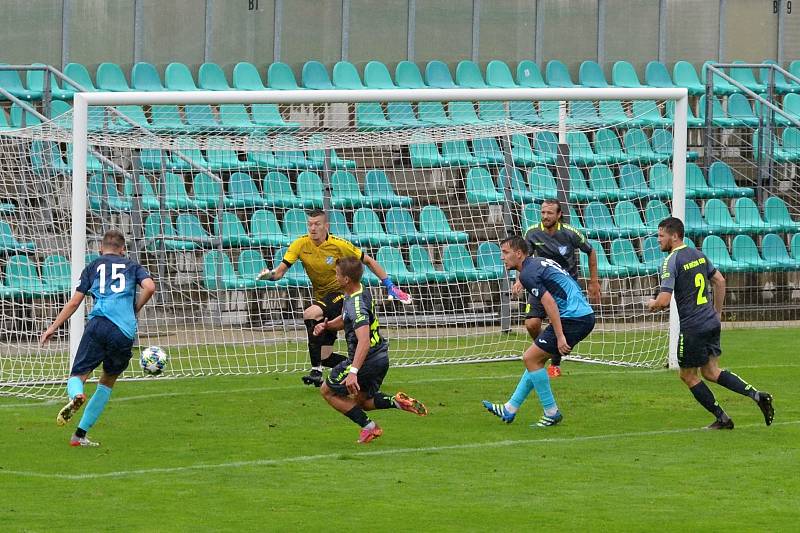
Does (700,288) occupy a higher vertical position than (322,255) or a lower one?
lower

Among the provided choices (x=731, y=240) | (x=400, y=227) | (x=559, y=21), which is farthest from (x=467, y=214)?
(x=559, y=21)

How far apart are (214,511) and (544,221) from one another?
6824 millimetres

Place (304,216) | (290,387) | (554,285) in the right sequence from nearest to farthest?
1. (554,285)
2. (290,387)
3. (304,216)

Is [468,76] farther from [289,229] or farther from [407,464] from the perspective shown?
[407,464]

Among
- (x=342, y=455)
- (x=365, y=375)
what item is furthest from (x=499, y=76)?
(x=342, y=455)

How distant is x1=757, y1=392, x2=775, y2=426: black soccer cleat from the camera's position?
1134 centimetres

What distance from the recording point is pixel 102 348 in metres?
10.7

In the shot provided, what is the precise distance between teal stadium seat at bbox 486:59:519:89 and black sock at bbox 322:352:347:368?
947 cm

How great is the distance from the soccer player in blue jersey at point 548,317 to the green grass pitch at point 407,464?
0.21 m

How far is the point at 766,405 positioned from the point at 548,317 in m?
1.84

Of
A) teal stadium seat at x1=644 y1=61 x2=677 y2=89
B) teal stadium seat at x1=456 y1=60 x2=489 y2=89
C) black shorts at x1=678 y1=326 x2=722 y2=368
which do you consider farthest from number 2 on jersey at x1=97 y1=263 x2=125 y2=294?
teal stadium seat at x1=644 y1=61 x2=677 y2=89

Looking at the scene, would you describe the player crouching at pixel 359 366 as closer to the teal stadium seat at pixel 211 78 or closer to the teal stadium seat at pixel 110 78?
the teal stadium seat at pixel 110 78

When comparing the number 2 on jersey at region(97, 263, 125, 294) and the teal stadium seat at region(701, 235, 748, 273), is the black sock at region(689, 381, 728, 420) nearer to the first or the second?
the number 2 on jersey at region(97, 263, 125, 294)

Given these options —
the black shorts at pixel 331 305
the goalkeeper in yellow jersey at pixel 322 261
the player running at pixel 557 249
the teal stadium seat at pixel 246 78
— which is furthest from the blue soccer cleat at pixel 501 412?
the teal stadium seat at pixel 246 78
